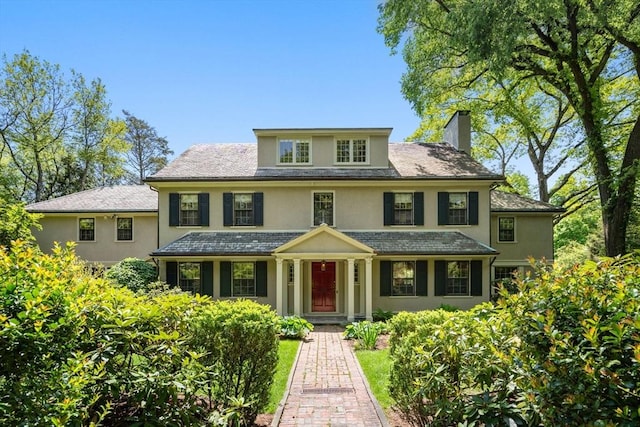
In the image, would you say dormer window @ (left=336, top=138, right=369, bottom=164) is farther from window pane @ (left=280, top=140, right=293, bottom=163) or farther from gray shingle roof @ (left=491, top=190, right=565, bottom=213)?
gray shingle roof @ (left=491, top=190, right=565, bottom=213)

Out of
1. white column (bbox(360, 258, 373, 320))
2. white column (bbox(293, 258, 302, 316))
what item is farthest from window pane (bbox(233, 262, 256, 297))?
white column (bbox(360, 258, 373, 320))

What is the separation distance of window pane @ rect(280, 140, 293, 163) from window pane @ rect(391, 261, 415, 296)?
22.8ft

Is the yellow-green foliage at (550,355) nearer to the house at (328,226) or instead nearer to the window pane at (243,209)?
the house at (328,226)

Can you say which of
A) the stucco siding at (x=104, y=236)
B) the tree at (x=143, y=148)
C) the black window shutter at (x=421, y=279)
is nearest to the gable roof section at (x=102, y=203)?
the stucco siding at (x=104, y=236)

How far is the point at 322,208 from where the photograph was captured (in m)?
16.5

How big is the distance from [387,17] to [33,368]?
20076 mm

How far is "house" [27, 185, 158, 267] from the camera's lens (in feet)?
61.7

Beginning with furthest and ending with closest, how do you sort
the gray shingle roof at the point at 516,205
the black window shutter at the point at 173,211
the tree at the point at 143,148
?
the tree at the point at 143,148 → the gray shingle roof at the point at 516,205 → the black window shutter at the point at 173,211

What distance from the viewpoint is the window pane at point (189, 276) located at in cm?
1582

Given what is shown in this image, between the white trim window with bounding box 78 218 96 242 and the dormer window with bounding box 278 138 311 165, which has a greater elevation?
the dormer window with bounding box 278 138 311 165

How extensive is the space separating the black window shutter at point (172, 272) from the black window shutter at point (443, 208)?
39.6 ft

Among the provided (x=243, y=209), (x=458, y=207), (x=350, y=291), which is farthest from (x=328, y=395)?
(x=458, y=207)

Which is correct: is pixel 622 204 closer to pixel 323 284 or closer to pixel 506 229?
pixel 506 229

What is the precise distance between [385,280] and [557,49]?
1347cm
